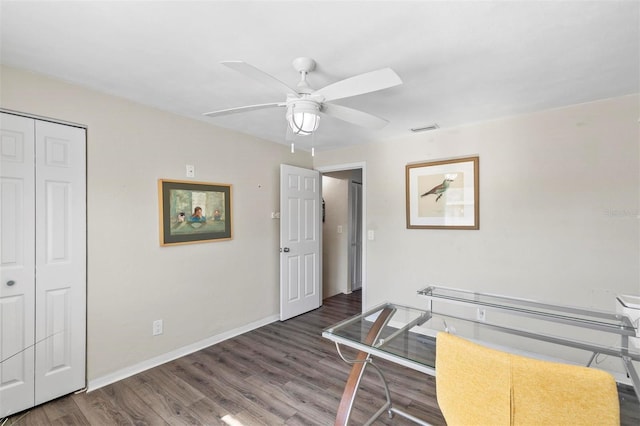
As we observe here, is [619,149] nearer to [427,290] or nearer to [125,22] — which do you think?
[427,290]

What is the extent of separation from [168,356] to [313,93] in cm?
273

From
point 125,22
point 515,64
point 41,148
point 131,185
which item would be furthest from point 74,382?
point 515,64

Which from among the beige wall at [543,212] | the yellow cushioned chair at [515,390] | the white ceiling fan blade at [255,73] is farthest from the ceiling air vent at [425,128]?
the yellow cushioned chair at [515,390]

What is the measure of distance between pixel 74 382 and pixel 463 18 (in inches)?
139

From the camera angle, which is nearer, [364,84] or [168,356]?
[364,84]

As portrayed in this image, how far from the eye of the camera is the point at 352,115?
187 cm

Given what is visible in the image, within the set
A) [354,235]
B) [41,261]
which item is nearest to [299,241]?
[354,235]

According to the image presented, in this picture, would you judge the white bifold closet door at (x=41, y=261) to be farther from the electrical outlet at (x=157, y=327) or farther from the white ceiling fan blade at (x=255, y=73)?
the white ceiling fan blade at (x=255, y=73)

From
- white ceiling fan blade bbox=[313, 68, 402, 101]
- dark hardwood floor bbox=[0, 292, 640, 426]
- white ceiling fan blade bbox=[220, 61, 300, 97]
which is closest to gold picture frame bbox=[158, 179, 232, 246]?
dark hardwood floor bbox=[0, 292, 640, 426]

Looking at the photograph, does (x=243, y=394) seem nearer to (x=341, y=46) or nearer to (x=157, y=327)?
(x=157, y=327)

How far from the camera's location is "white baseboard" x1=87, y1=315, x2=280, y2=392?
239cm

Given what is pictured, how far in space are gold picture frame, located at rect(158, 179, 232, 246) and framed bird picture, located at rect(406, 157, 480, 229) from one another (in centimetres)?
213

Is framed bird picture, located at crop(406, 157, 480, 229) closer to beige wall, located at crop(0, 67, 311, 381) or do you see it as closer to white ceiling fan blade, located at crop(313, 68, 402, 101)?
beige wall, located at crop(0, 67, 311, 381)

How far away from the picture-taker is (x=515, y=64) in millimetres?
1904
